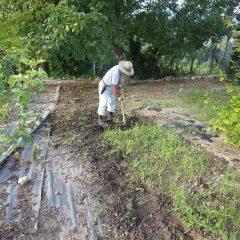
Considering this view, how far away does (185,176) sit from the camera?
407 centimetres

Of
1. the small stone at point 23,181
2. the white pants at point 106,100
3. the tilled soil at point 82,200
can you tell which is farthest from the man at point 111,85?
the small stone at point 23,181

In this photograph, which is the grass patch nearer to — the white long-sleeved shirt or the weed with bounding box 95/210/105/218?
the white long-sleeved shirt

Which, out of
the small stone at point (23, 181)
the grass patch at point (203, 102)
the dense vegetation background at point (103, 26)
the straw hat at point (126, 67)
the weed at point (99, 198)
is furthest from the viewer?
the dense vegetation background at point (103, 26)

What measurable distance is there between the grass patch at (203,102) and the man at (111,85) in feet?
5.08

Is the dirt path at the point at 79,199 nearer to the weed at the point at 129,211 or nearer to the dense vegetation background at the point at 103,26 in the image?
the weed at the point at 129,211

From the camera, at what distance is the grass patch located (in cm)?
638

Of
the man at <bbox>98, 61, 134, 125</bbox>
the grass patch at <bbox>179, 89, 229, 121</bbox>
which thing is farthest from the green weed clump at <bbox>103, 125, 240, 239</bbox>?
the grass patch at <bbox>179, 89, 229, 121</bbox>

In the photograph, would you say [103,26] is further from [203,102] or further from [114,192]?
[114,192]

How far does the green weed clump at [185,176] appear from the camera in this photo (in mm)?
3303

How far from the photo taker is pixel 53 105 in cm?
748

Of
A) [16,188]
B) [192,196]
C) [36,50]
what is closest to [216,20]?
[36,50]

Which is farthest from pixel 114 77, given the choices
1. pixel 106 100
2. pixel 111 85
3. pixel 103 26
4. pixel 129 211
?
pixel 129 211

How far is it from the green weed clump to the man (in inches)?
28.4

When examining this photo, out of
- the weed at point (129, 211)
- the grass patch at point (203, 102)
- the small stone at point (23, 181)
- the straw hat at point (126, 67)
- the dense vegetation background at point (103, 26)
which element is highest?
the dense vegetation background at point (103, 26)
